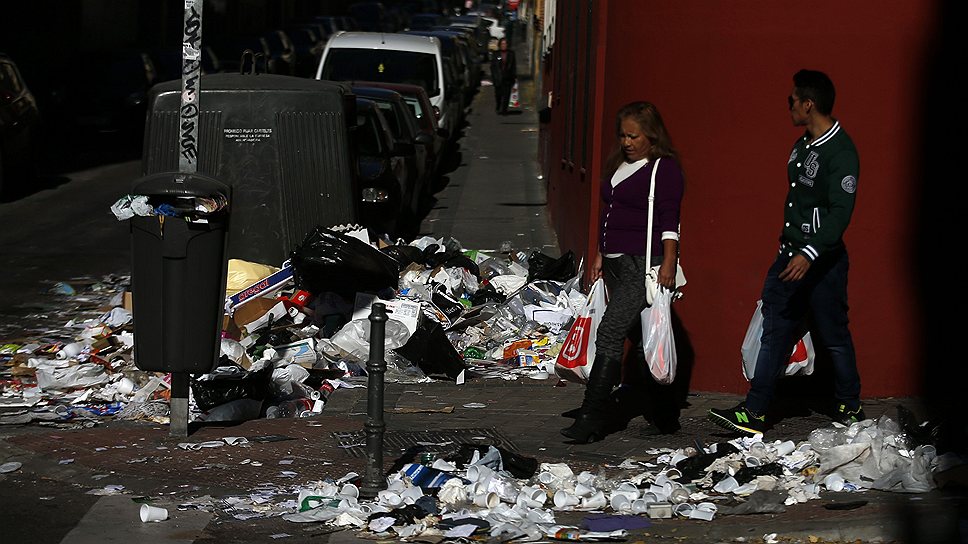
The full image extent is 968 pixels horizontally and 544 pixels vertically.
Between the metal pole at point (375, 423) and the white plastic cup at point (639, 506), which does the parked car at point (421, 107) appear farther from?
the white plastic cup at point (639, 506)

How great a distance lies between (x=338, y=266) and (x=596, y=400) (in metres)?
3.62

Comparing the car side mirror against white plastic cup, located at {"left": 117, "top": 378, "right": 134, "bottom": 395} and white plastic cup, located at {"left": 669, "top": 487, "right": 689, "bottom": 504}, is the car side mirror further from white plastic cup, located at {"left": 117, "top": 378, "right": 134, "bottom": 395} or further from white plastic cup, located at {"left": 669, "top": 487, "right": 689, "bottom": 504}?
white plastic cup, located at {"left": 669, "top": 487, "right": 689, "bottom": 504}

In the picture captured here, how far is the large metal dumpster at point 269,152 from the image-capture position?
1182 centimetres

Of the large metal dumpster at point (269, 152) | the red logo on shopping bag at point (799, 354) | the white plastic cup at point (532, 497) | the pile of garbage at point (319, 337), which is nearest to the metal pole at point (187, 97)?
the pile of garbage at point (319, 337)

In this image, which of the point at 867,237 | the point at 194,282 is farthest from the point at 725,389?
the point at 194,282

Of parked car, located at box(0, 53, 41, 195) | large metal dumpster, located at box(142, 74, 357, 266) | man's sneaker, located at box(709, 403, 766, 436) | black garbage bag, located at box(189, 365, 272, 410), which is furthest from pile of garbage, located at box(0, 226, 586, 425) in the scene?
parked car, located at box(0, 53, 41, 195)

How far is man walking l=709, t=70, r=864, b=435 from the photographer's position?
6.97 meters

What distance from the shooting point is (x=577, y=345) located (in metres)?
7.61

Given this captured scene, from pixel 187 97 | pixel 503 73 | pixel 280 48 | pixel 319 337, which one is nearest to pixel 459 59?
pixel 503 73

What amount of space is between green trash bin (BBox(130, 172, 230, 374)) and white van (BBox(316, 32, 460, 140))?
49.6 feet

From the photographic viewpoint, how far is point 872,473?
6.55m

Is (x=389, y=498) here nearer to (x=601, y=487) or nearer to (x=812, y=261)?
(x=601, y=487)

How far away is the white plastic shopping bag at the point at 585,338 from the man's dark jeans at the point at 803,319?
2.89 ft

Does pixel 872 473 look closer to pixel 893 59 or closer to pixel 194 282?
pixel 893 59
